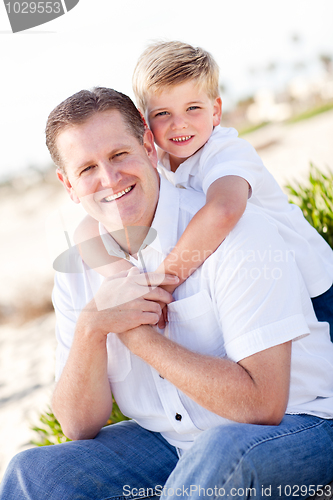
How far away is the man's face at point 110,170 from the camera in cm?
200

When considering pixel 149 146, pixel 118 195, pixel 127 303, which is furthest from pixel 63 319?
pixel 149 146

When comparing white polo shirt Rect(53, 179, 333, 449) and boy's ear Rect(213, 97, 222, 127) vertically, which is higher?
boy's ear Rect(213, 97, 222, 127)

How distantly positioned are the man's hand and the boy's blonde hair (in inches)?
43.0

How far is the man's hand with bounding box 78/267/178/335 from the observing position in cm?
178

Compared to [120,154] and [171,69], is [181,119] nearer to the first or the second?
[171,69]

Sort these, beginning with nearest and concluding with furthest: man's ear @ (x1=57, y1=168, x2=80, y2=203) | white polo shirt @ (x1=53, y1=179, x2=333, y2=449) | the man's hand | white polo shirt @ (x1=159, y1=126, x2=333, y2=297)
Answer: white polo shirt @ (x1=53, y1=179, x2=333, y2=449), the man's hand, white polo shirt @ (x1=159, y1=126, x2=333, y2=297), man's ear @ (x1=57, y1=168, x2=80, y2=203)

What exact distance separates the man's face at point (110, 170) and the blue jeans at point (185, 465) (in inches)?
38.6

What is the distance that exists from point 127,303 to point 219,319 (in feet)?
1.18

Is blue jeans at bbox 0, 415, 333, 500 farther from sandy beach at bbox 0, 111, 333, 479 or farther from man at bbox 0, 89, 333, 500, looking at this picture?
sandy beach at bbox 0, 111, 333, 479

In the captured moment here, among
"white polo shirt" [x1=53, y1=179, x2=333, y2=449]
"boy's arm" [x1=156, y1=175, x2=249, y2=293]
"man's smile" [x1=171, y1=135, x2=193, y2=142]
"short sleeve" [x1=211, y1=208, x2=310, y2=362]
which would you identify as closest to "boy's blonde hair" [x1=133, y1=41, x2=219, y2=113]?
"man's smile" [x1=171, y1=135, x2=193, y2=142]

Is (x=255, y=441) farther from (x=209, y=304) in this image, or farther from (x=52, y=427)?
(x=52, y=427)

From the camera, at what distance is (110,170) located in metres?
2.03

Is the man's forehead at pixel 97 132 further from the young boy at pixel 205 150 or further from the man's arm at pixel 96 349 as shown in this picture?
the man's arm at pixel 96 349

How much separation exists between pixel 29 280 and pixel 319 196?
16.7 feet
